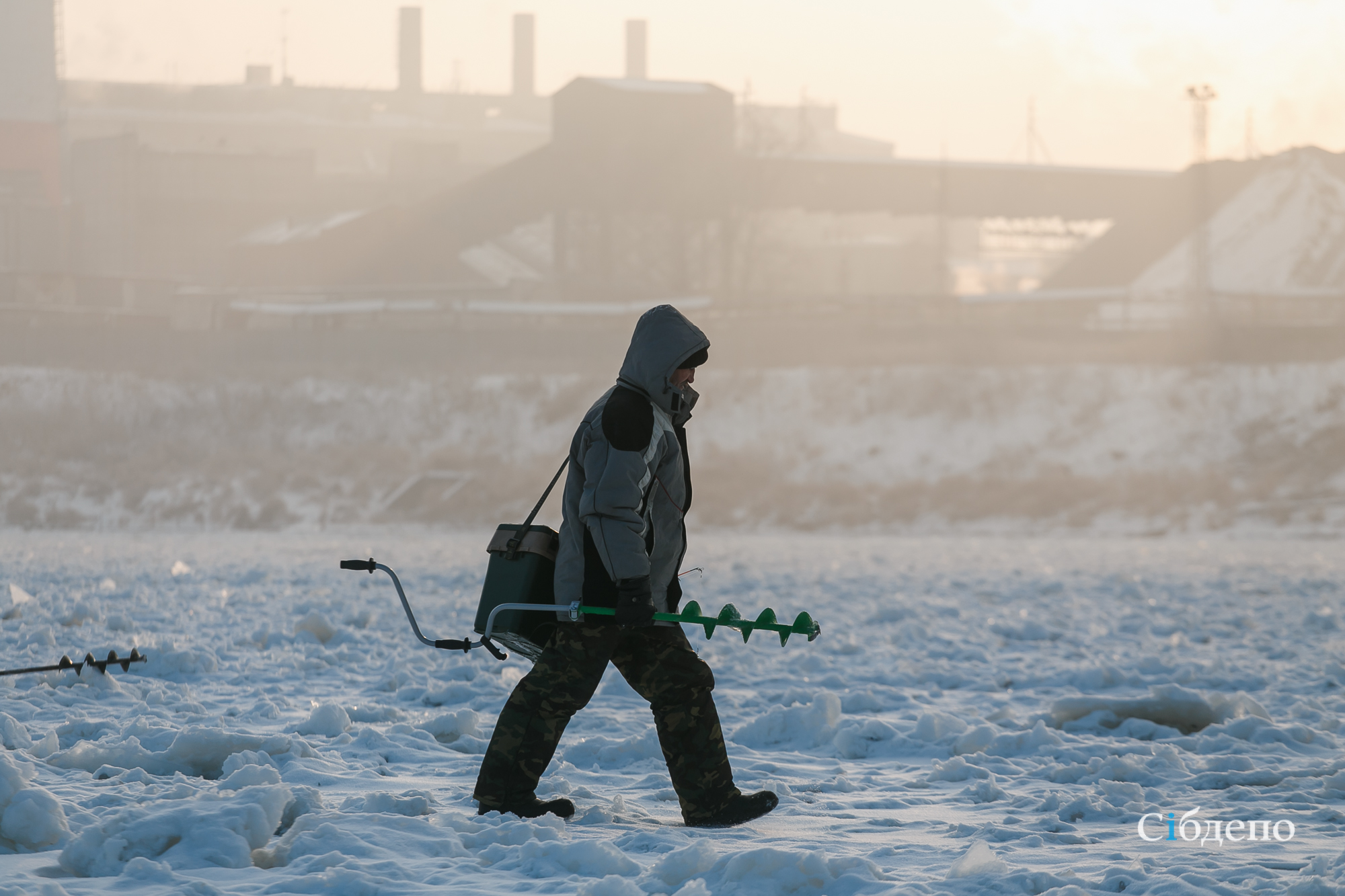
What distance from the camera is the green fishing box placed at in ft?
12.3

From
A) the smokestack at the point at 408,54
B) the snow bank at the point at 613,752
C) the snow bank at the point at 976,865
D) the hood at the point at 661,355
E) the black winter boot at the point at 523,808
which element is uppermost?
the smokestack at the point at 408,54

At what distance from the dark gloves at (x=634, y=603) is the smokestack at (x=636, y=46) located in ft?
285

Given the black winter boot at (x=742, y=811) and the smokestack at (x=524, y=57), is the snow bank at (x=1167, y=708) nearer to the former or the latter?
the black winter boot at (x=742, y=811)

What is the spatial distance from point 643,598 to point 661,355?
2.18ft

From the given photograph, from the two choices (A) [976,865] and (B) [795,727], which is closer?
(A) [976,865]

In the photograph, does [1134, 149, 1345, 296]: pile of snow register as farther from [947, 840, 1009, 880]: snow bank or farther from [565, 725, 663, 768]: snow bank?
[947, 840, 1009, 880]: snow bank

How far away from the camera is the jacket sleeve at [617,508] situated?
3492mm

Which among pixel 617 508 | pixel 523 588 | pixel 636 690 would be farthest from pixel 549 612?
pixel 617 508

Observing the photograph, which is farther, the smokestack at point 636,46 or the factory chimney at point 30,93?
the smokestack at point 636,46

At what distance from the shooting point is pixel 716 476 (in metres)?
27.8

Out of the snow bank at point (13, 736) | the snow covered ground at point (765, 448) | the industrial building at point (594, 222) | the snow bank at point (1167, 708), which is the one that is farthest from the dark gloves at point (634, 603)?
the industrial building at point (594, 222)

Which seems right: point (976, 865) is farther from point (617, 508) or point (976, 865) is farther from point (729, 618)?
point (617, 508)

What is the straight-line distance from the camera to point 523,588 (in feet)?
12.2

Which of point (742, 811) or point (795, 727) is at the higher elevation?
point (742, 811)
